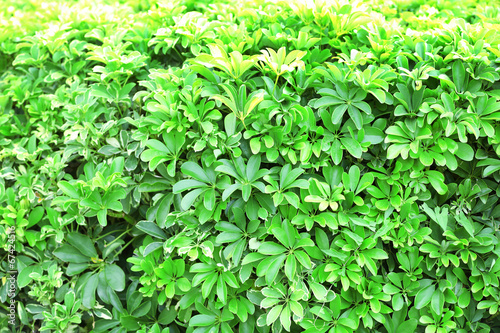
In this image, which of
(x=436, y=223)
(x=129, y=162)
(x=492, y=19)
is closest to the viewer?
(x=436, y=223)

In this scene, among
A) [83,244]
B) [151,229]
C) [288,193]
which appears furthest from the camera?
[83,244]

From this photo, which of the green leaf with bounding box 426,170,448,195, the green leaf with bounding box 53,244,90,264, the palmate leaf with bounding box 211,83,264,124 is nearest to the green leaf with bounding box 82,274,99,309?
the green leaf with bounding box 53,244,90,264

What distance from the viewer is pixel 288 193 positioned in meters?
1.51

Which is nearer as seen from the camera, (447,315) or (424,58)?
(447,315)

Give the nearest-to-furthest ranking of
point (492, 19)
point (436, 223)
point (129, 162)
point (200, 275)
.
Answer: point (200, 275)
point (436, 223)
point (129, 162)
point (492, 19)

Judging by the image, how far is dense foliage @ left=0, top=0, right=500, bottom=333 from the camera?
5.04 feet

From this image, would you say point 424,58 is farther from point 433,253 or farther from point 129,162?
point 129,162

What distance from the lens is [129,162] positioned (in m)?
1.79

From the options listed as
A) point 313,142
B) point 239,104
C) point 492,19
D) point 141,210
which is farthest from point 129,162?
point 492,19

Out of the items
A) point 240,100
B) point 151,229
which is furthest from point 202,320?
point 240,100

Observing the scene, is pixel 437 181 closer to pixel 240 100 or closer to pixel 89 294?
pixel 240 100

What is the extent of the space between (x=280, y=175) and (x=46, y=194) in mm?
1111

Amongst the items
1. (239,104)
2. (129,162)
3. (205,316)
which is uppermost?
(239,104)

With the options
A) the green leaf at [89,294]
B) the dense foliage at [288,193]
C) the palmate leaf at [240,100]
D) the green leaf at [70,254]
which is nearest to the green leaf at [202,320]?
the dense foliage at [288,193]
